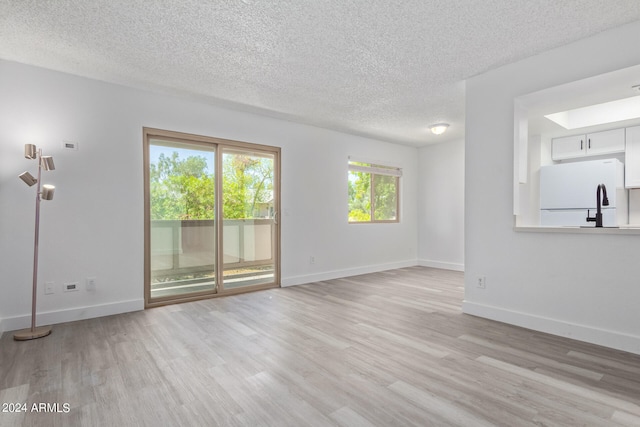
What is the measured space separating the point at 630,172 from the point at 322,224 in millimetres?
4431

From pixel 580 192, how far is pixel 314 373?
14.9 ft

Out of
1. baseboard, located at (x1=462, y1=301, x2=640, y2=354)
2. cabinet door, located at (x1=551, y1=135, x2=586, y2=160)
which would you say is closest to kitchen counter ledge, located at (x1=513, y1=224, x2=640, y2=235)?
baseboard, located at (x1=462, y1=301, x2=640, y2=354)

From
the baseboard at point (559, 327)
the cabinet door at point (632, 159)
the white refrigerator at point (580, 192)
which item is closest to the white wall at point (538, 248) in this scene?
the baseboard at point (559, 327)

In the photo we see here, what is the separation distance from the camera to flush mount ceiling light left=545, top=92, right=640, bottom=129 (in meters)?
4.10

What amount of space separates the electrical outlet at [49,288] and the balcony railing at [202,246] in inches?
38.2

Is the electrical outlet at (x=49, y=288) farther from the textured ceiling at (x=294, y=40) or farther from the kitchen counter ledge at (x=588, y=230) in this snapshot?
the kitchen counter ledge at (x=588, y=230)

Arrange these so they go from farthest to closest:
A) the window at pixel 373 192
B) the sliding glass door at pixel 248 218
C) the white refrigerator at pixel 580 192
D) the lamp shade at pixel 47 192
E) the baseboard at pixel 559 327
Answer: the window at pixel 373 192 < the sliding glass door at pixel 248 218 < the white refrigerator at pixel 580 192 < the lamp shade at pixel 47 192 < the baseboard at pixel 559 327

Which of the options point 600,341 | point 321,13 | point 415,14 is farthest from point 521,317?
point 321,13

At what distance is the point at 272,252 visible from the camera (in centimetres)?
506

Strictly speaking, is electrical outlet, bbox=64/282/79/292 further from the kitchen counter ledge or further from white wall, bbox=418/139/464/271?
white wall, bbox=418/139/464/271

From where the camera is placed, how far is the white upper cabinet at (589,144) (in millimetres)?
4453

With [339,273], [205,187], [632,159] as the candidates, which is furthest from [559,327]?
[205,187]

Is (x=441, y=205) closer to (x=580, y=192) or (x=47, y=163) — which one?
(x=580, y=192)

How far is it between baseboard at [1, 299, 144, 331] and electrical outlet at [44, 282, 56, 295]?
0.66 ft
